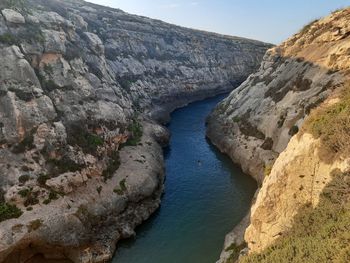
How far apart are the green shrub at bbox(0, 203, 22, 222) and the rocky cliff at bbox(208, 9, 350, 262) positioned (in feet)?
80.4

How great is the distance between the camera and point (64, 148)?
180 feet

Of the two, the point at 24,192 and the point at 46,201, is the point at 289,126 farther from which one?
the point at 24,192

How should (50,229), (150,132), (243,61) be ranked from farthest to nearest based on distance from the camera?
(243,61) < (150,132) < (50,229)

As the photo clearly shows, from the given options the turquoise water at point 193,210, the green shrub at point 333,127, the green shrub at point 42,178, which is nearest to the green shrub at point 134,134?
the turquoise water at point 193,210

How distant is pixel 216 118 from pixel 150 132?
809 inches

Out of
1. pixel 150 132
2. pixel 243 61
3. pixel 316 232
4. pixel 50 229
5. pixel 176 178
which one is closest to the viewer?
pixel 316 232

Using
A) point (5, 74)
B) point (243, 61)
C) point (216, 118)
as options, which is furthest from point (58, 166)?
point (243, 61)

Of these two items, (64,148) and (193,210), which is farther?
(64,148)

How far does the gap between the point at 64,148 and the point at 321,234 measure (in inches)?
1587

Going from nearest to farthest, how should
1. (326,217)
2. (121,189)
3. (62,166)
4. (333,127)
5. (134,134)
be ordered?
1. (326,217)
2. (333,127)
3. (62,166)
4. (121,189)
5. (134,134)

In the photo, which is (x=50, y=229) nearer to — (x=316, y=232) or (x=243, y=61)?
(x=316, y=232)

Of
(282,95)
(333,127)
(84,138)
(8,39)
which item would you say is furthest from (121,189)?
(282,95)

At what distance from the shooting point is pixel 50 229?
43906 mm

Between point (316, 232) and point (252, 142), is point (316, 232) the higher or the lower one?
the higher one
